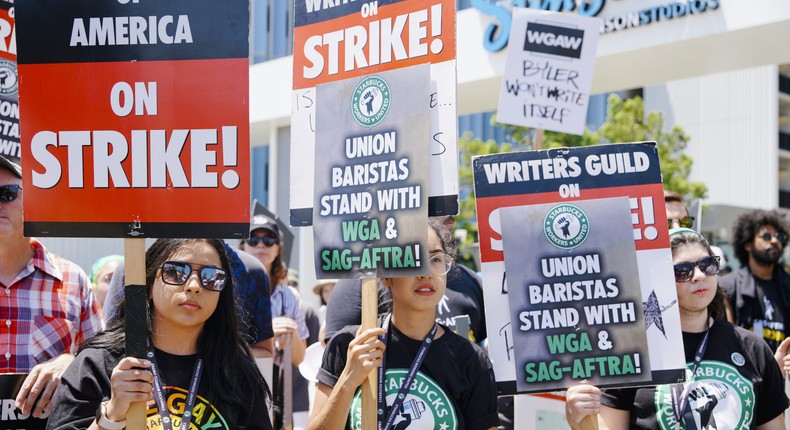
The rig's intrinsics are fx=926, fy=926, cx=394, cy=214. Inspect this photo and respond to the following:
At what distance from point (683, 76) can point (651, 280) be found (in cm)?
841

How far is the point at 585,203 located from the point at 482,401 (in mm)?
854

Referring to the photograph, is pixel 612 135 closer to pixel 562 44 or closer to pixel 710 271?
pixel 562 44

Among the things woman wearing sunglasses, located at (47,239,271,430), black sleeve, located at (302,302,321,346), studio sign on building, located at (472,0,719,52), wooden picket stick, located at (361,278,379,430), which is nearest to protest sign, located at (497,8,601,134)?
black sleeve, located at (302,302,321,346)

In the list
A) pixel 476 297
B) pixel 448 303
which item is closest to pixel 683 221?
pixel 476 297

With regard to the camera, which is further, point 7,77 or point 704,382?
point 7,77

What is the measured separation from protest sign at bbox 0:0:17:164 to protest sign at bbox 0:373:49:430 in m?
1.41

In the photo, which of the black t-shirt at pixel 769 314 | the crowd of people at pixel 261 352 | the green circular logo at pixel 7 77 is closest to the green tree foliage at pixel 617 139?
the black t-shirt at pixel 769 314

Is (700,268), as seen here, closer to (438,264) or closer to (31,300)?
(438,264)

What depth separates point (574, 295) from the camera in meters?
3.52

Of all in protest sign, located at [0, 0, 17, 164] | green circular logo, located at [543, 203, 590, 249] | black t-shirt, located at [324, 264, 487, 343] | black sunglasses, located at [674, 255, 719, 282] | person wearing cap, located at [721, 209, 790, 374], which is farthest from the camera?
person wearing cap, located at [721, 209, 790, 374]

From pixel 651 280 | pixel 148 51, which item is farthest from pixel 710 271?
pixel 148 51

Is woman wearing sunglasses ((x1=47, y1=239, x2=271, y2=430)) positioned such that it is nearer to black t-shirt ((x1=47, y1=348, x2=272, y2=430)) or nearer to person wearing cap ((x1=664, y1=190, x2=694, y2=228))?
black t-shirt ((x1=47, y1=348, x2=272, y2=430))

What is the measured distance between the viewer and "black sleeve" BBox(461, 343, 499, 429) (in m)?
3.41

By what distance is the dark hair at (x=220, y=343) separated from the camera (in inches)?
127
